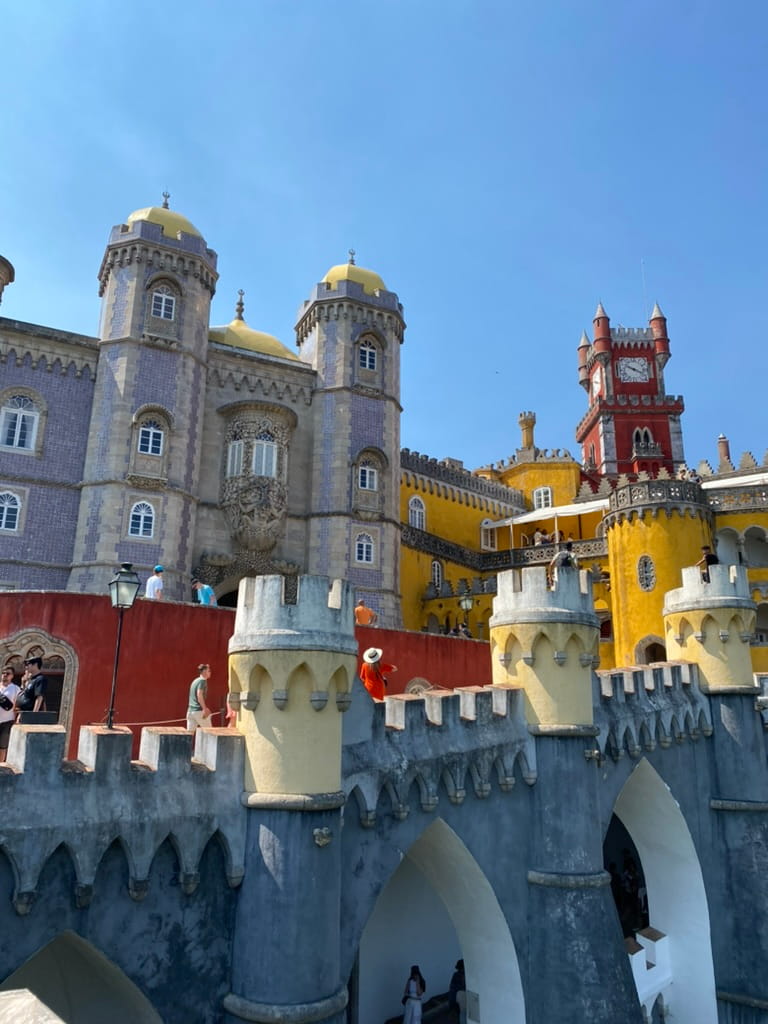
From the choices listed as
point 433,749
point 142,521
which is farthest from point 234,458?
point 433,749

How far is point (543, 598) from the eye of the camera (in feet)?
39.2

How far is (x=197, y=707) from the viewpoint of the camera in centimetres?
1023

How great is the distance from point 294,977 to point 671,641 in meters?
13.7

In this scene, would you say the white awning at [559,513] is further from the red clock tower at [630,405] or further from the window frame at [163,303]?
the window frame at [163,303]

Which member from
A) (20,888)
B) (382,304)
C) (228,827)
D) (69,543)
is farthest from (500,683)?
(382,304)

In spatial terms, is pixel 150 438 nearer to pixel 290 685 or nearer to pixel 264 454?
pixel 264 454

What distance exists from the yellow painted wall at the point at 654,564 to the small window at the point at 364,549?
10.2 metres

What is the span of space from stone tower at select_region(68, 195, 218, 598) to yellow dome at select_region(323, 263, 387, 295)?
16.8 feet

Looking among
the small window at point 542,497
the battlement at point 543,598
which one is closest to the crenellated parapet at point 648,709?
the battlement at point 543,598

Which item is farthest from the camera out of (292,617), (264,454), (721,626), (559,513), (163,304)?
(559,513)

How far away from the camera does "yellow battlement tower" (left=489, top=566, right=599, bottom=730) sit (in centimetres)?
1184

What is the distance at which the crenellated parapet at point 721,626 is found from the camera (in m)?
17.4

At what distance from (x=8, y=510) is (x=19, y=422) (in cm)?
290

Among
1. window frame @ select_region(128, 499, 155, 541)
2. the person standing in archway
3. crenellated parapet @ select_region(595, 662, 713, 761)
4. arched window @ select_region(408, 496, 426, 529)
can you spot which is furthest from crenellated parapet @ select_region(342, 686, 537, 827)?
arched window @ select_region(408, 496, 426, 529)
